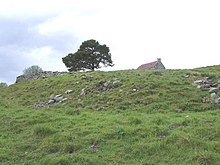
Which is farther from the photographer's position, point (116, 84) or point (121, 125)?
point (116, 84)

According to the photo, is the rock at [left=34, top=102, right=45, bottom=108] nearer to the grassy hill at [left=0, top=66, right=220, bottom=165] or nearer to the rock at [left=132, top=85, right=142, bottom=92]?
the grassy hill at [left=0, top=66, right=220, bottom=165]

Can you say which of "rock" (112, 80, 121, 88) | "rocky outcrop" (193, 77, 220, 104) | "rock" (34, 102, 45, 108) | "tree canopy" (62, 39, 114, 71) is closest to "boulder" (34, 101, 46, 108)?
"rock" (34, 102, 45, 108)

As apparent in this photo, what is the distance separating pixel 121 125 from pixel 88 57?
44.1 metres

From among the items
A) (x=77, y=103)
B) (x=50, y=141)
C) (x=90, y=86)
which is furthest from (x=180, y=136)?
(x=90, y=86)

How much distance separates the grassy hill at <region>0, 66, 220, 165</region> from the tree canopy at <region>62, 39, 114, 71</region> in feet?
109

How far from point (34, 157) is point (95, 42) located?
47994 millimetres

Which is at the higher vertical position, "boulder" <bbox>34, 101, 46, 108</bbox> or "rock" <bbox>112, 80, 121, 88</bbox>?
"rock" <bbox>112, 80, 121, 88</bbox>

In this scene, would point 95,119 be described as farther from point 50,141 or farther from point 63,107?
point 63,107

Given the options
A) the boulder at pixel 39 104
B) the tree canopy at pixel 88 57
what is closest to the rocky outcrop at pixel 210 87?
the boulder at pixel 39 104

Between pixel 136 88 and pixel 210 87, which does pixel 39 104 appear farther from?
pixel 210 87

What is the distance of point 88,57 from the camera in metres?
58.5

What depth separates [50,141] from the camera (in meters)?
13.7

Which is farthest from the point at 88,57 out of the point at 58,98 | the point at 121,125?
the point at 121,125

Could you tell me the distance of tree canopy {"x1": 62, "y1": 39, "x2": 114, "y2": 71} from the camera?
57719mm
